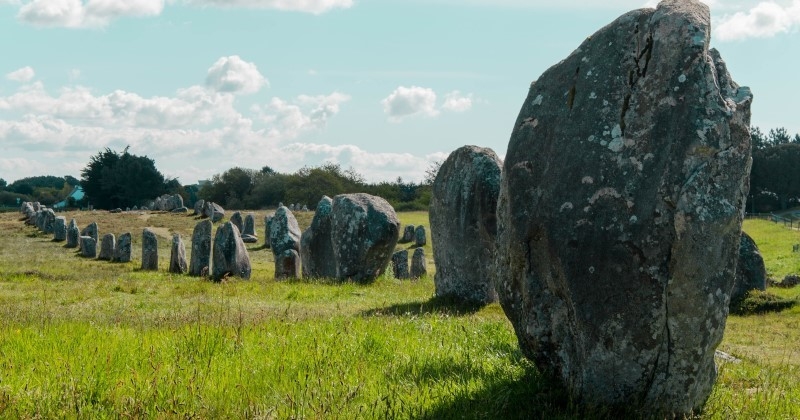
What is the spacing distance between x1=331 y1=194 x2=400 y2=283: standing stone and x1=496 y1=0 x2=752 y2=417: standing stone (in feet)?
49.7

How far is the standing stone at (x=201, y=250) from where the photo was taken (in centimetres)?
2541

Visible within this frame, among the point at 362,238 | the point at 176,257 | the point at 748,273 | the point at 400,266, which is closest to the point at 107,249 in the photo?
the point at 176,257

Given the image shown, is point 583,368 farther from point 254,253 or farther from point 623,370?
point 254,253

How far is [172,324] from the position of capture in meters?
10.4

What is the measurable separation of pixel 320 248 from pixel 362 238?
2858 mm

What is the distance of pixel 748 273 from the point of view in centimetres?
1967

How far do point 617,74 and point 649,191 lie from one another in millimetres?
1113

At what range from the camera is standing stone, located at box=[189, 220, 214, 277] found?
2541 cm

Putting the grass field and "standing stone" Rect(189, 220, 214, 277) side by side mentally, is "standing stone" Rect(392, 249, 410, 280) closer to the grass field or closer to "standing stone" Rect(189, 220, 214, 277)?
"standing stone" Rect(189, 220, 214, 277)

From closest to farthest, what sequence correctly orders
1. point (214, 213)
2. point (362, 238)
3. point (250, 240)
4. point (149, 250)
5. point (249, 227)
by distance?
point (362, 238) → point (149, 250) → point (250, 240) → point (249, 227) → point (214, 213)

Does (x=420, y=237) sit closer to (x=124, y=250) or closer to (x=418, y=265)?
(x=418, y=265)

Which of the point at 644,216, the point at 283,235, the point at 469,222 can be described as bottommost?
the point at 283,235

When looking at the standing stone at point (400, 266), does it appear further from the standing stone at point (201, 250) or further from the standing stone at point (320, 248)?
the standing stone at point (201, 250)

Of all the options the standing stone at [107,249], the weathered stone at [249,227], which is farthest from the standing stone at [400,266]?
the weathered stone at [249,227]
